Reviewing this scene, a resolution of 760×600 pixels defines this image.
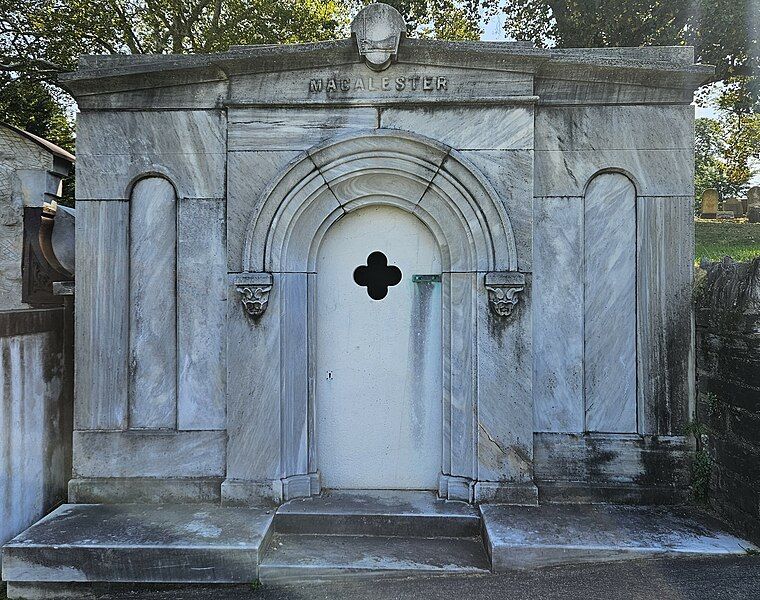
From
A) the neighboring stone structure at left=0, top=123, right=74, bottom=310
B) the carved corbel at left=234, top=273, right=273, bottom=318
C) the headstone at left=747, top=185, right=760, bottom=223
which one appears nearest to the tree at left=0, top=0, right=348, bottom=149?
the neighboring stone structure at left=0, top=123, right=74, bottom=310

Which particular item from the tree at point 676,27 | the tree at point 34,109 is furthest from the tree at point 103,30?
the tree at point 676,27

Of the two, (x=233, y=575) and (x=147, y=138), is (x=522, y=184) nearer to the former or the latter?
(x=147, y=138)

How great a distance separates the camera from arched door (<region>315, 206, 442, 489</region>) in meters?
5.04

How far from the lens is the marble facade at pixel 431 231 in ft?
15.5

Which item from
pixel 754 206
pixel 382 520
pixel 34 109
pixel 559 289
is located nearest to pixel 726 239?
pixel 754 206

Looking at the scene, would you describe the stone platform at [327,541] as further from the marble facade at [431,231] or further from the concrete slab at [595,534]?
the marble facade at [431,231]

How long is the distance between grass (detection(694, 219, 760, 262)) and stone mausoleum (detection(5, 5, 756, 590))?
4162 millimetres

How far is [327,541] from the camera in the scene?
4.45 m

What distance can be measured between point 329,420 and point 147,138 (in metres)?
2.69

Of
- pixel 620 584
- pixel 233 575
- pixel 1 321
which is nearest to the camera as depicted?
pixel 620 584

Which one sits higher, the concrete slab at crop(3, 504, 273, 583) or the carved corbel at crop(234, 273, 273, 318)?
the carved corbel at crop(234, 273, 273, 318)

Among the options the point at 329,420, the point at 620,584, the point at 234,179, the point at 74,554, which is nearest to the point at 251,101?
the point at 234,179

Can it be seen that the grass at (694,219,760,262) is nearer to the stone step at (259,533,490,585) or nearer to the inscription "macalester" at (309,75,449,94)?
the inscription "macalester" at (309,75,449,94)

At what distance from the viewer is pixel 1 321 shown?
172 inches
